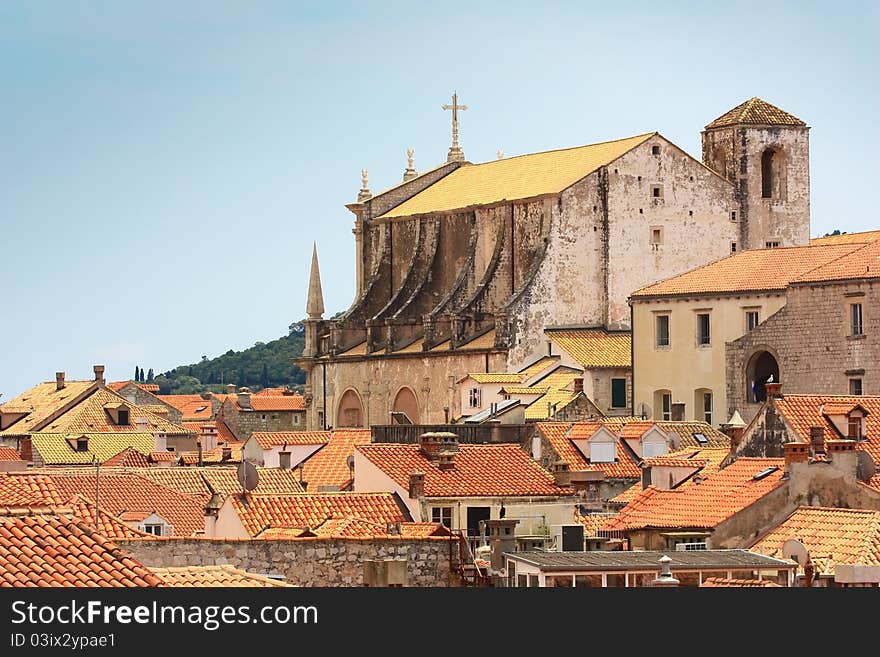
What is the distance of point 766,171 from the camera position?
100m

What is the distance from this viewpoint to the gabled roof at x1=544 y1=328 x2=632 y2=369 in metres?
89.4

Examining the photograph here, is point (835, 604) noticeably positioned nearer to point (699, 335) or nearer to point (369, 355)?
point (699, 335)

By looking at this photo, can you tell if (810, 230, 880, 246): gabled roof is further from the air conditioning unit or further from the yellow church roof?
the air conditioning unit

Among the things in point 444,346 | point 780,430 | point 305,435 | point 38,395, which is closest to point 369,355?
point 444,346

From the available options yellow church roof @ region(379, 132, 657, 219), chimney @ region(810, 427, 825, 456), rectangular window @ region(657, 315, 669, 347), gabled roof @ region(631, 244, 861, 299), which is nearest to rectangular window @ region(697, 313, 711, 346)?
gabled roof @ region(631, 244, 861, 299)

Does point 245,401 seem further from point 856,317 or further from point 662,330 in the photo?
point 856,317

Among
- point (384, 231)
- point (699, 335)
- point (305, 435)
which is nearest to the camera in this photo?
point (305, 435)

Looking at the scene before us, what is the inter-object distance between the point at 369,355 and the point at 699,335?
2312cm

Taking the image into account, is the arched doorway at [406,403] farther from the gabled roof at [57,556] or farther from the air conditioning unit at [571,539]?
the gabled roof at [57,556]

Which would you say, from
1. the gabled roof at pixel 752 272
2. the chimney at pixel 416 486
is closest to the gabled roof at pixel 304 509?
the chimney at pixel 416 486

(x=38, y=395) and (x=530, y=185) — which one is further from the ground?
(x=530, y=185)

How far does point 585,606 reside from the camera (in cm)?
1831

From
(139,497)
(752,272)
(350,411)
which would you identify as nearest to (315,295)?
(350,411)

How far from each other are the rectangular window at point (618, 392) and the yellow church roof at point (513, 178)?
10371 millimetres
